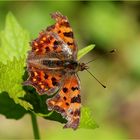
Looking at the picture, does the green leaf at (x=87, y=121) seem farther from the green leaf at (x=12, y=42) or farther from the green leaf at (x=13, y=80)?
the green leaf at (x=12, y=42)

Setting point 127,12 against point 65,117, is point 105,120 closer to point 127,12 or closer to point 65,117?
point 127,12

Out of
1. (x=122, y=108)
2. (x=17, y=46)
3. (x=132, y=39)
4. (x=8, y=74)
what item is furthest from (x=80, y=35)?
(x=8, y=74)

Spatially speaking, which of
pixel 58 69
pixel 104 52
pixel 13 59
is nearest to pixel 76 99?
pixel 58 69

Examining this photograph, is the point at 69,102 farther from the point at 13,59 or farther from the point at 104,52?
the point at 104,52

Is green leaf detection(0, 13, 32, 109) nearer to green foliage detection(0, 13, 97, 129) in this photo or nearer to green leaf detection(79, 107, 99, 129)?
green foliage detection(0, 13, 97, 129)

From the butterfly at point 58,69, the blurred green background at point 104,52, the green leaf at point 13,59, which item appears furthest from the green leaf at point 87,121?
the blurred green background at point 104,52

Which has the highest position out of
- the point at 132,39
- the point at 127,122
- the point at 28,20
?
the point at 28,20
